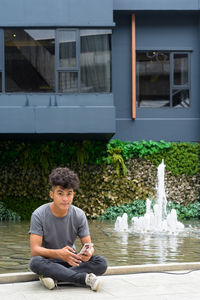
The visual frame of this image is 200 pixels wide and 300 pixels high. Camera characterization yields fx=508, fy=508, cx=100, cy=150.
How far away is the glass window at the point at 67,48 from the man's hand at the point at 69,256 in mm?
11028

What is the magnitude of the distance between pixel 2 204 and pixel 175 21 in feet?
28.8

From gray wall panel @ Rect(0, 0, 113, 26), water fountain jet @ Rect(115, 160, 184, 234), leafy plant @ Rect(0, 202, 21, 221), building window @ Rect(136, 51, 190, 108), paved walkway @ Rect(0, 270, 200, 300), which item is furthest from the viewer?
building window @ Rect(136, 51, 190, 108)

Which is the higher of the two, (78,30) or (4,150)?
(78,30)

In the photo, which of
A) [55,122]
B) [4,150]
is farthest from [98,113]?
[4,150]

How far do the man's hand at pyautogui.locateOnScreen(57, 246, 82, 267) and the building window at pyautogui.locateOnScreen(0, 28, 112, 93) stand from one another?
10603 millimetres

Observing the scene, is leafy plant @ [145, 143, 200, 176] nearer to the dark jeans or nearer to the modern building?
the modern building

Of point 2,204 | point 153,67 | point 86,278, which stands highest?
point 153,67

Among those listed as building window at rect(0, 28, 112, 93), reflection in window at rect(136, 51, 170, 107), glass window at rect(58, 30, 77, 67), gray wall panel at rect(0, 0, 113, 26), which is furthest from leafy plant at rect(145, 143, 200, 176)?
gray wall panel at rect(0, 0, 113, 26)

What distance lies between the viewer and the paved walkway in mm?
5242

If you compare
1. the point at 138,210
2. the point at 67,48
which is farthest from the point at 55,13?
the point at 138,210

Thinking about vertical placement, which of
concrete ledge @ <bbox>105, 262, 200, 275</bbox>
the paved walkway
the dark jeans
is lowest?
concrete ledge @ <bbox>105, 262, 200, 275</bbox>

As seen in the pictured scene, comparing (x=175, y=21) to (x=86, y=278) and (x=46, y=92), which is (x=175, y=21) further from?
(x=86, y=278)

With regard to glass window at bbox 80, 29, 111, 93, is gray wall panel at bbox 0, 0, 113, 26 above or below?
above

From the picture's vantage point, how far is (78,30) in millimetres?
15828
